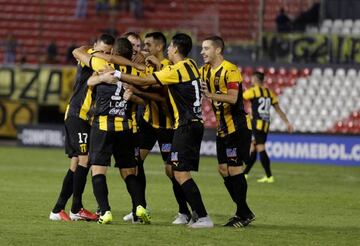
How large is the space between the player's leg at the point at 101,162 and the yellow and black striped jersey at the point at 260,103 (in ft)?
29.1

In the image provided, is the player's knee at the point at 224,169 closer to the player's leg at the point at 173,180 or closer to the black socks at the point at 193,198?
the player's leg at the point at 173,180

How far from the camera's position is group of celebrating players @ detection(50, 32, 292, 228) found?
12266 millimetres

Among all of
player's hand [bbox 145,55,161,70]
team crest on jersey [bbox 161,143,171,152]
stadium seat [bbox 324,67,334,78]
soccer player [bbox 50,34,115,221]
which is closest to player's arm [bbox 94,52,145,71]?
soccer player [bbox 50,34,115,221]

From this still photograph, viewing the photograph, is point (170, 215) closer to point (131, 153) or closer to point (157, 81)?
point (131, 153)

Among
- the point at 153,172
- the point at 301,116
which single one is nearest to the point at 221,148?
the point at 153,172

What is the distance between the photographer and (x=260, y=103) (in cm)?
2112

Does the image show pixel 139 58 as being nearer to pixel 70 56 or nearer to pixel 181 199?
pixel 181 199

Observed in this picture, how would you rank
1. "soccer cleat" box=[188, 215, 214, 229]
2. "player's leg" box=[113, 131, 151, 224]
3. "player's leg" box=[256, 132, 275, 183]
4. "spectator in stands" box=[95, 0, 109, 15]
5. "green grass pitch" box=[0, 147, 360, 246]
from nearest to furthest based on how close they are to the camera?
"green grass pitch" box=[0, 147, 360, 246], "soccer cleat" box=[188, 215, 214, 229], "player's leg" box=[113, 131, 151, 224], "player's leg" box=[256, 132, 275, 183], "spectator in stands" box=[95, 0, 109, 15]

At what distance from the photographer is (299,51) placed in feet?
99.1

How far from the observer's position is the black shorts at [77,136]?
13109 mm

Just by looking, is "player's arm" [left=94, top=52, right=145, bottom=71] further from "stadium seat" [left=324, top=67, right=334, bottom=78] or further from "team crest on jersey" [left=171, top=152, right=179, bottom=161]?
"stadium seat" [left=324, top=67, right=334, bottom=78]

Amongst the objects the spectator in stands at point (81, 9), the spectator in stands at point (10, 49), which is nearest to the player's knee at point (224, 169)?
the spectator in stands at point (10, 49)

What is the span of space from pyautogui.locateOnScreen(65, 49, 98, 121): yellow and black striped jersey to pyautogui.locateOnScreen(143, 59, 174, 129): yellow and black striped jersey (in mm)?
766

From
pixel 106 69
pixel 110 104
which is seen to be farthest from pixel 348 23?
pixel 106 69
